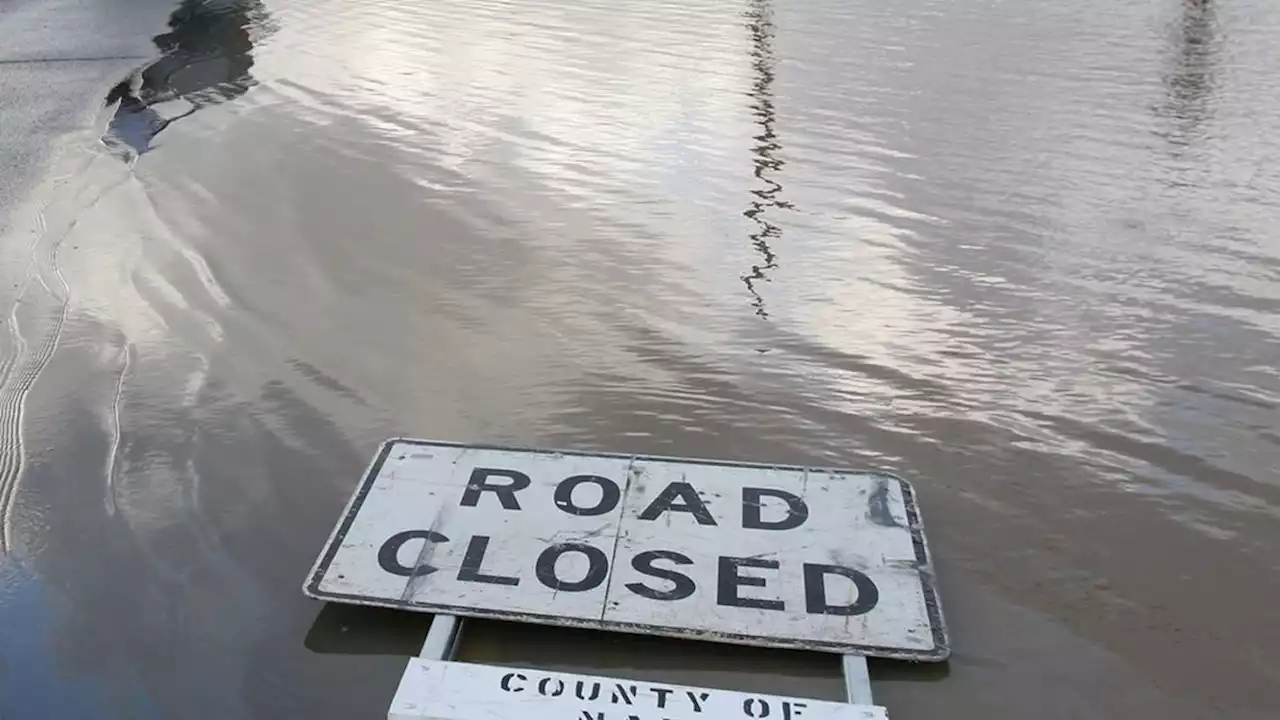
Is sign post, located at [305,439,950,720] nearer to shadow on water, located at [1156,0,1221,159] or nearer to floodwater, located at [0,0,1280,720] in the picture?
floodwater, located at [0,0,1280,720]

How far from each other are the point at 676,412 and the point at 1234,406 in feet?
8.22

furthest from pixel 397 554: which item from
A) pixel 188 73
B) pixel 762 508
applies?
pixel 188 73

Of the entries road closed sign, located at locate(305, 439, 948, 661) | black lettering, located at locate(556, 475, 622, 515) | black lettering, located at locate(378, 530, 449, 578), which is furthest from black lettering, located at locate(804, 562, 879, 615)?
black lettering, located at locate(378, 530, 449, 578)

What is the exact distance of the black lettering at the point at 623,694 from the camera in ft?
9.99

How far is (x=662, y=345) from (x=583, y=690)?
2676mm

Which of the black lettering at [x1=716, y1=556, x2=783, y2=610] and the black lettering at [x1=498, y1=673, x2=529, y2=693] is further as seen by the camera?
the black lettering at [x1=716, y1=556, x2=783, y2=610]

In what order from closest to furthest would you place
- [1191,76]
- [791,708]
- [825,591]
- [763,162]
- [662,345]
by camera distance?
[791,708] < [825,591] < [662,345] < [763,162] < [1191,76]

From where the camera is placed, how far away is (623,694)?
10.1 ft

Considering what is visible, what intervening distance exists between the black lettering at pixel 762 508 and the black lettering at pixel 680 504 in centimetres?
13

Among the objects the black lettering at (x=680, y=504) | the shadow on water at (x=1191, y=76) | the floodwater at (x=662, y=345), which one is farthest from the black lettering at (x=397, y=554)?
the shadow on water at (x=1191, y=76)

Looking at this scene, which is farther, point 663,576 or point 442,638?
point 663,576

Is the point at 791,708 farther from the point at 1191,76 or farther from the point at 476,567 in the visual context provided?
the point at 1191,76

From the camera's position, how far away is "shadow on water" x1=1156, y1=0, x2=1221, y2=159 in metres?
8.87

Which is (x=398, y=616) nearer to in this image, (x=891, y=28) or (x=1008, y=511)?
(x=1008, y=511)
